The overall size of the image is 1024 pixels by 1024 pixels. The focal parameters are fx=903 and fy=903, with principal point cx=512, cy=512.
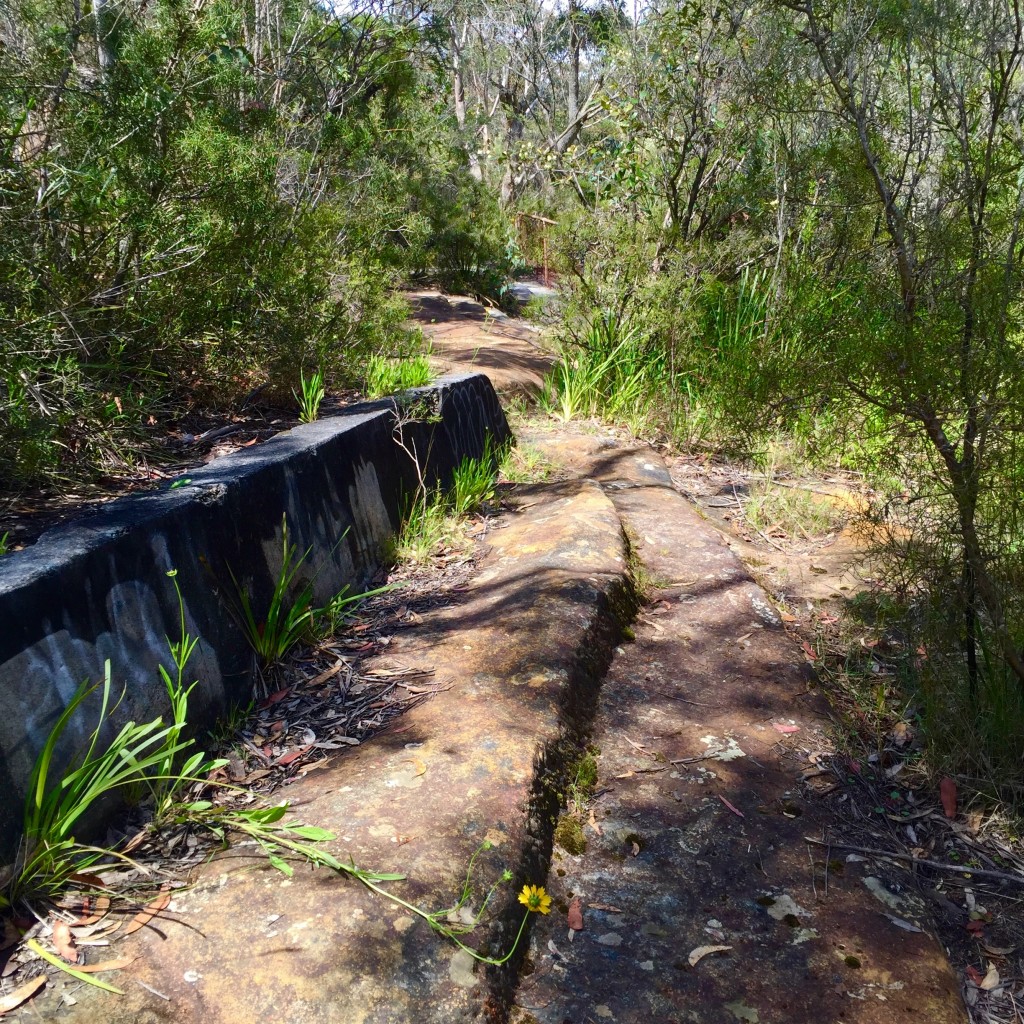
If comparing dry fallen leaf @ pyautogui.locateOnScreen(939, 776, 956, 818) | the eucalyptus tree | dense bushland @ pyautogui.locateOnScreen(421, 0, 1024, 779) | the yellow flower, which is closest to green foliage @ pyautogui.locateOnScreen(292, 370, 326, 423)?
dense bushland @ pyautogui.locateOnScreen(421, 0, 1024, 779)

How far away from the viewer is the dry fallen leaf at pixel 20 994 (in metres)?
1.65

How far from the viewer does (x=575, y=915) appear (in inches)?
92.6

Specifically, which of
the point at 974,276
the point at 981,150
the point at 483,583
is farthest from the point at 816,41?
the point at 483,583

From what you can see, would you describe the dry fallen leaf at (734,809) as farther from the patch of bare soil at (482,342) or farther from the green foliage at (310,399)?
the patch of bare soil at (482,342)

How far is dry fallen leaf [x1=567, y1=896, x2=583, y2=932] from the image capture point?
2314 millimetres

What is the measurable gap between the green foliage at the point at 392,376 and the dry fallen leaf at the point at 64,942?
3456 mm

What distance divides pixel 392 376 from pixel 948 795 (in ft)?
11.5

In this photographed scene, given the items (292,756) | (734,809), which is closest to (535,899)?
(734,809)

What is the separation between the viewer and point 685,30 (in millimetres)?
7422

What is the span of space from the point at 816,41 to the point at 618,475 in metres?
3.49

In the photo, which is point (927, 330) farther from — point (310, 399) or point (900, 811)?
point (310, 399)

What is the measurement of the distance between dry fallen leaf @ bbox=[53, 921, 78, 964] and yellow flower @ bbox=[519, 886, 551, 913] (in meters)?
0.98

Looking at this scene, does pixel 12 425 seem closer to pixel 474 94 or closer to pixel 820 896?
pixel 820 896

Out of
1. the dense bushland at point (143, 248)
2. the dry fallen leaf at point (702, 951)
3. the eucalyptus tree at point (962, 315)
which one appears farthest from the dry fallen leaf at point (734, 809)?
the dense bushland at point (143, 248)
